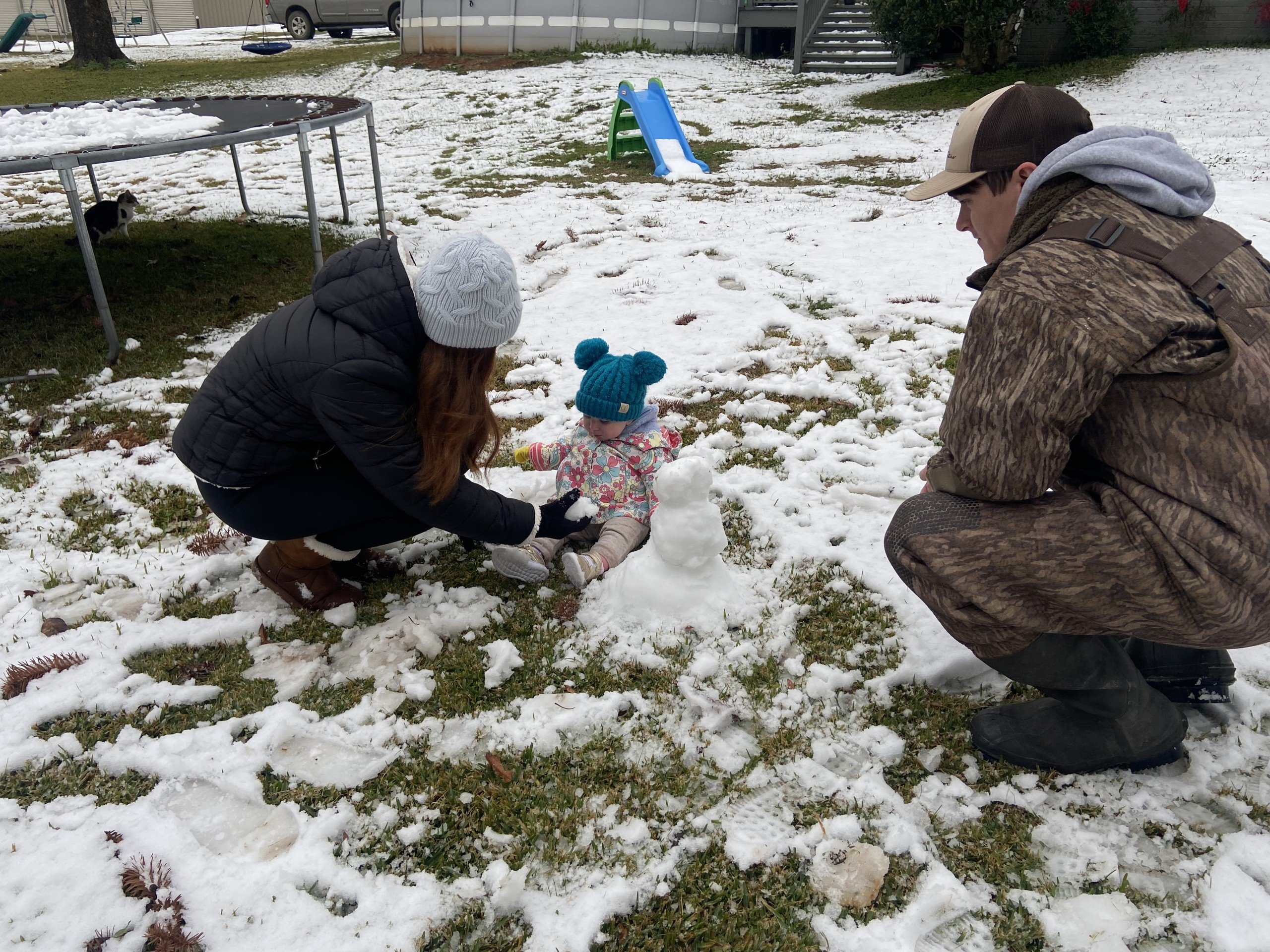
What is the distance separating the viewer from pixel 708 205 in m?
8.06

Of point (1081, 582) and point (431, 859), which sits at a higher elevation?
point (1081, 582)

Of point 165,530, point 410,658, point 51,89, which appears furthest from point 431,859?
point 51,89

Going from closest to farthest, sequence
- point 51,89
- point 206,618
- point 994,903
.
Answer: point 994,903
point 206,618
point 51,89

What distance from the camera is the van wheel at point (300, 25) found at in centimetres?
2703

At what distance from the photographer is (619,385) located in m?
3.04

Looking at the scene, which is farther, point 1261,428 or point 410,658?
point 410,658

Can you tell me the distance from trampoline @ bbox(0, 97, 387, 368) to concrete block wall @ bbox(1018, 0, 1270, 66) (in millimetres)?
12015

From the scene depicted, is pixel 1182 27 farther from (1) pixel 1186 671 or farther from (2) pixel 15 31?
(2) pixel 15 31

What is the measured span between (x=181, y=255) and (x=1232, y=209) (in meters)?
8.37

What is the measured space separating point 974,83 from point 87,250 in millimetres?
13350

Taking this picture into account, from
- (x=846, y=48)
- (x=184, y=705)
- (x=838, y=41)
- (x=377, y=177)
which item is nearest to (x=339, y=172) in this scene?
(x=377, y=177)

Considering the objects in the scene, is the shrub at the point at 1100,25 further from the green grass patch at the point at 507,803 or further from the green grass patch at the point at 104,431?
the green grass patch at the point at 507,803

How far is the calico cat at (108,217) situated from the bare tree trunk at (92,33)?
16347mm

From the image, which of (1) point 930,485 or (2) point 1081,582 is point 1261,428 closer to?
(2) point 1081,582
